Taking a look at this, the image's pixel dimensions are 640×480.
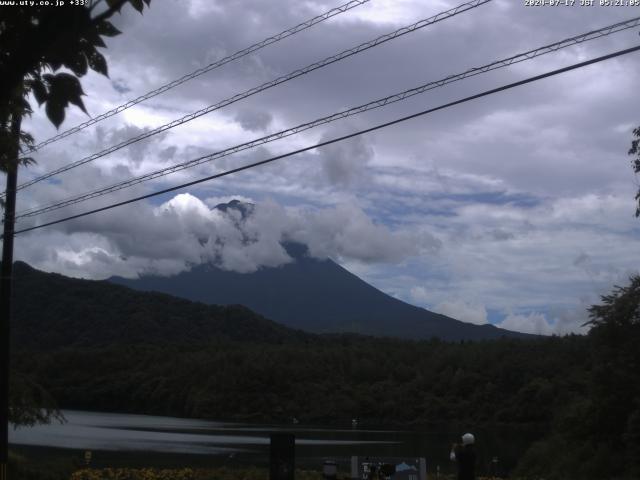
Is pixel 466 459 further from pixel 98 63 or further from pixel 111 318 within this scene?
pixel 111 318

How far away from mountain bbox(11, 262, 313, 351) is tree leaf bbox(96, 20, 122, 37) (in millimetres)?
120302

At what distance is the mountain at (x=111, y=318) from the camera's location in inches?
5207

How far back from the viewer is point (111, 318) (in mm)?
148875

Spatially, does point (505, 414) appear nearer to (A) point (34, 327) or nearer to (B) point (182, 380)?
(B) point (182, 380)

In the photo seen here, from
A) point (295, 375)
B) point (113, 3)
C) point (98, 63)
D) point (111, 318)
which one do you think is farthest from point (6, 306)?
point (111, 318)

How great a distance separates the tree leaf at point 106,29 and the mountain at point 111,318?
395 ft

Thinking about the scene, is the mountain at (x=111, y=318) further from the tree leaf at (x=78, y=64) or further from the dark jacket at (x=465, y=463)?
the tree leaf at (x=78, y=64)

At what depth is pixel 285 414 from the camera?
10244 centimetres

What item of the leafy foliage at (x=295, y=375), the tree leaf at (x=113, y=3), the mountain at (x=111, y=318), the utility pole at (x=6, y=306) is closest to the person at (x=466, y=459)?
the utility pole at (x=6, y=306)

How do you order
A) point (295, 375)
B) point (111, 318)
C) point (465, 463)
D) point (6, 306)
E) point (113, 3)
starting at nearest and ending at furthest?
point (113, 3)
point (465, 463)
point (6, 306)
point (295, 375)
point (111, 318)

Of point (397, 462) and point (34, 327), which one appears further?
point (34, 327)

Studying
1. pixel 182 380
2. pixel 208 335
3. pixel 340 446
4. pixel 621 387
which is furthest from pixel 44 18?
pixel 208 335

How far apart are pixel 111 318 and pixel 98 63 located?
149 m

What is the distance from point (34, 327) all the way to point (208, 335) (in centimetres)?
3608
